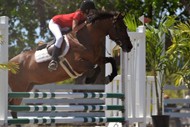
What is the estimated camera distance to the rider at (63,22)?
8086 millimetres

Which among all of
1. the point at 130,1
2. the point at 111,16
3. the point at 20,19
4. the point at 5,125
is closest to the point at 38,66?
the point at 111,16

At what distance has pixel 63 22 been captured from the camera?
8508 millimetres

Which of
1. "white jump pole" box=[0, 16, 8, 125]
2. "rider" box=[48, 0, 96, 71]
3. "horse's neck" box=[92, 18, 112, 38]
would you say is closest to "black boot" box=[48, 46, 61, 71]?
"rider" box=[48, 0, 96, 71]

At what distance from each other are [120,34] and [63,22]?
1.10m

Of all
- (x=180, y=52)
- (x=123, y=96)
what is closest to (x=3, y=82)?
(x=123, y=96)

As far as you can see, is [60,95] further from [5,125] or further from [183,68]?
[183,68]

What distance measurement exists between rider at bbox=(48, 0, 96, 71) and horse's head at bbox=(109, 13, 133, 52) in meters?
0.42

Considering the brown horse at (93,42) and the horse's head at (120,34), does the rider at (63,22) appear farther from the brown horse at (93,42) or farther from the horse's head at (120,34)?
the horse's head at (120,34)

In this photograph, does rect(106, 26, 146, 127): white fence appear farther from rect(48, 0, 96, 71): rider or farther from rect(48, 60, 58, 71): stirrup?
rect(48, 60, 58, 71): stirrup

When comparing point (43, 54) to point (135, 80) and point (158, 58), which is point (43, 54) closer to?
point (135, 80)

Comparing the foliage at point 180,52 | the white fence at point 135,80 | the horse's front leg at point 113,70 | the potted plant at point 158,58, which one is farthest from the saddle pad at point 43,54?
the foliage at point 180,52

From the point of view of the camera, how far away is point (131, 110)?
7586 mm

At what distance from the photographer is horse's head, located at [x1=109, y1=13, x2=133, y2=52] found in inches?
294

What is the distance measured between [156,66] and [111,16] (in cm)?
143
